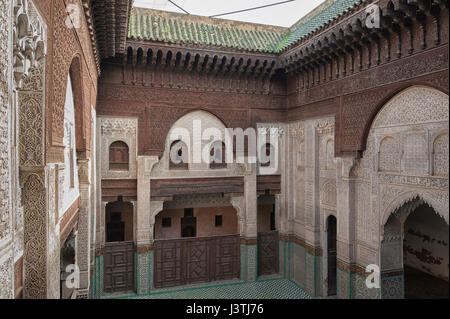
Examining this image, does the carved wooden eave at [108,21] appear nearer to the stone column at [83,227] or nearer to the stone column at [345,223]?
the stone column at [83,227]

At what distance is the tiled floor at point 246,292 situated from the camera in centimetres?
573

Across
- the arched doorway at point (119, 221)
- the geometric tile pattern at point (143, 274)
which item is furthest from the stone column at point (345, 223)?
the arched doorway at point (119, 221)

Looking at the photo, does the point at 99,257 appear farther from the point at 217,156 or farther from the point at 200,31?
the point at 200,31

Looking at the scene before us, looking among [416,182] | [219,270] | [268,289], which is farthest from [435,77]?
[219,270]

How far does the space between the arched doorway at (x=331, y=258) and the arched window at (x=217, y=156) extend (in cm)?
221

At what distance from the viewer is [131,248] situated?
18.9ft

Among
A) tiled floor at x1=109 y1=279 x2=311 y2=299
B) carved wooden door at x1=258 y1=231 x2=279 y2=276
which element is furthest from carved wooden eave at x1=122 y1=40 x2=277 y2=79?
tiled floor at x1=109 y1=279 x2=311 y2=299

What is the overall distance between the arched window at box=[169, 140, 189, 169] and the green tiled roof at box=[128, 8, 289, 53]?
1.79 meters

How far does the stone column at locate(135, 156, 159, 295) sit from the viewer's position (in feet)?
18.4

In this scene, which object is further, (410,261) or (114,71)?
(410,261)

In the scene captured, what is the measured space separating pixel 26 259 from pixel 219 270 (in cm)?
510
